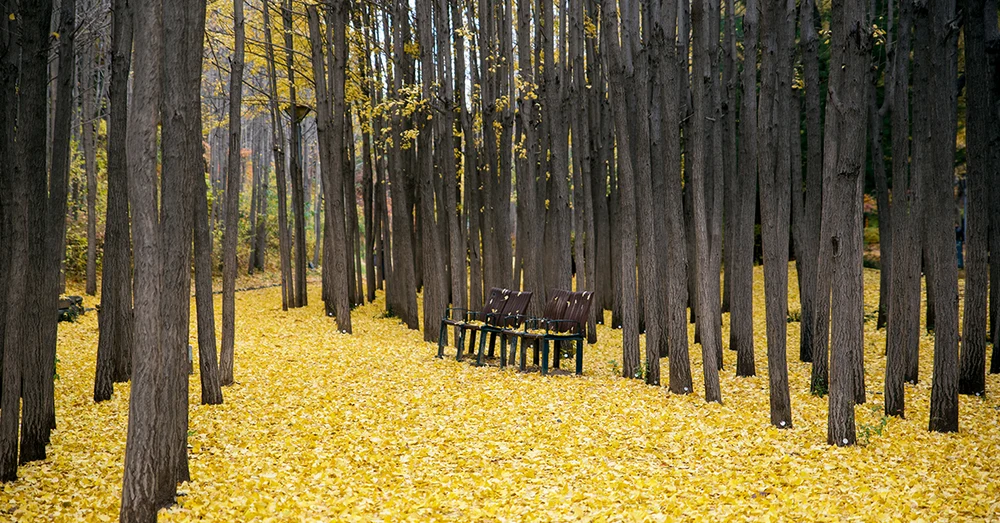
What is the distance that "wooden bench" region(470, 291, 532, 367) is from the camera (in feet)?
35.1

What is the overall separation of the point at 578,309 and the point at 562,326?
889 mm

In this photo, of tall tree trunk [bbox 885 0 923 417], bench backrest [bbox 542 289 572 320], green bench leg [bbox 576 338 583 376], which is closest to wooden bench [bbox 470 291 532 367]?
bench backrest [bbox 542 289 572 320]

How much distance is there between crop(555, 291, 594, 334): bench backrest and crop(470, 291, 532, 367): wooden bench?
628 millimetres

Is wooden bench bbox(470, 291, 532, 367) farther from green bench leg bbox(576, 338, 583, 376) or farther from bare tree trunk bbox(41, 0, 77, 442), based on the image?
bare tree trunk bbox(41, 0, 77, 442)

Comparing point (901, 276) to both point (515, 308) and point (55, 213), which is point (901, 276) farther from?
point (55, 213)

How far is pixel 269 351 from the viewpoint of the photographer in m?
11.5

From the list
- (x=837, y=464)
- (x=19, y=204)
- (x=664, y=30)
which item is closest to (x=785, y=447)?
(x=837, y=464)

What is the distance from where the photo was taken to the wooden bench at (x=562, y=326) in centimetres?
991

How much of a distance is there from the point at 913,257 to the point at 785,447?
2701 mm

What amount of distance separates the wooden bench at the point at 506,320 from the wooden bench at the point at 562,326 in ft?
0.55

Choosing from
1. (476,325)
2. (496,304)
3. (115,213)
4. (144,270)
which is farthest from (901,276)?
(115,213)

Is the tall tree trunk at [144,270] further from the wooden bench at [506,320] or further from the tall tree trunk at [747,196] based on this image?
the tall tree trunk at [747,196]

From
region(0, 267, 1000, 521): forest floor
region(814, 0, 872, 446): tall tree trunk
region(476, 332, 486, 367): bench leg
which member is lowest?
region(0, 267, 1000, 521): forest floor

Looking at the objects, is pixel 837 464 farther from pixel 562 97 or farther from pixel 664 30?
pixel 562 97
